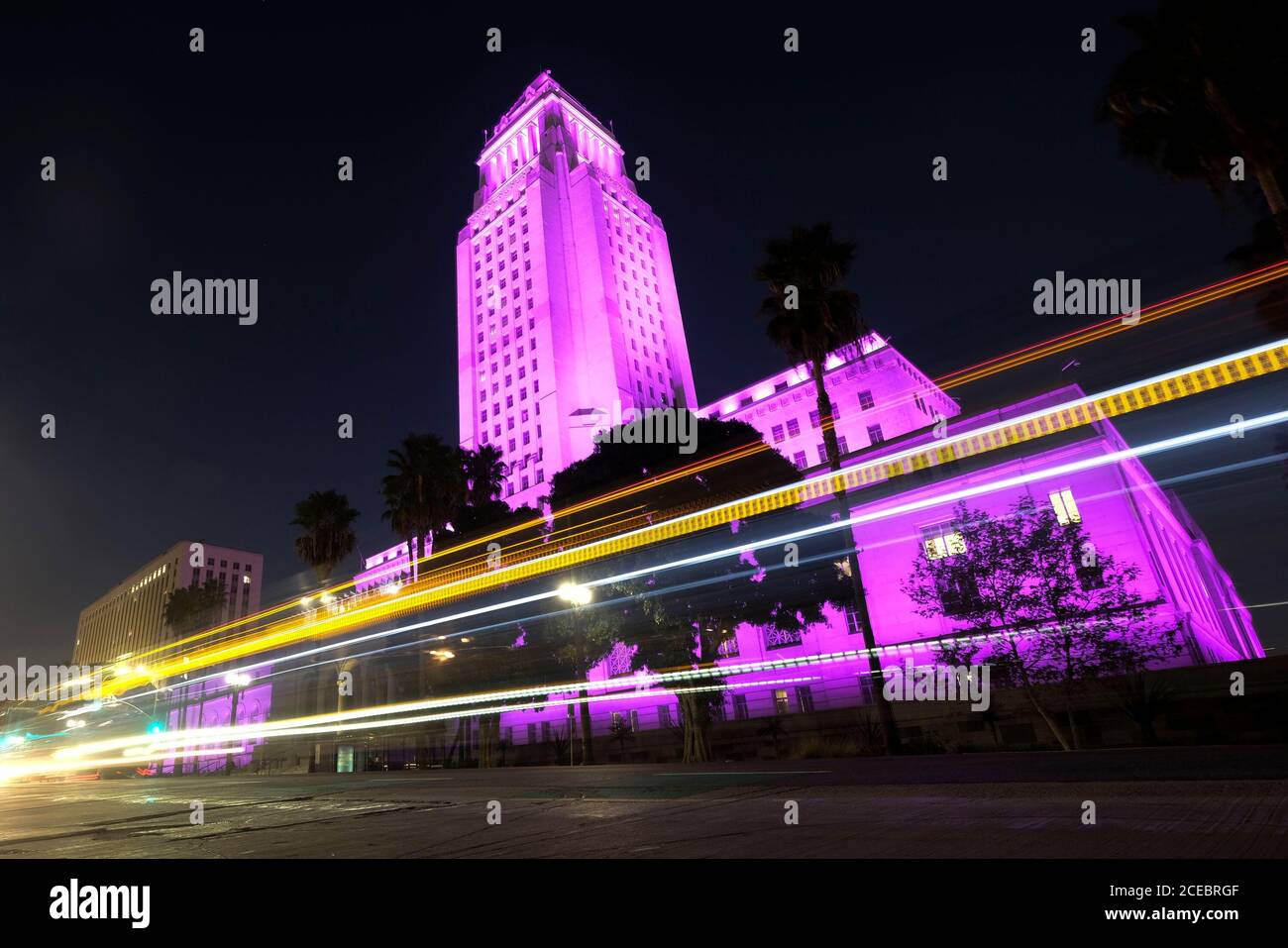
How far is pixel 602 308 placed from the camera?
93.8 meters

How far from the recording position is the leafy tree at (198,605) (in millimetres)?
68438

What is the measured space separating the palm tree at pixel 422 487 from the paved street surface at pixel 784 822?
33988mm

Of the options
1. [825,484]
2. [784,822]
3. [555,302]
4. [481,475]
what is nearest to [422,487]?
[481,475]

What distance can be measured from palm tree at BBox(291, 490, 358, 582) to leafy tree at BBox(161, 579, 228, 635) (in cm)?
3048

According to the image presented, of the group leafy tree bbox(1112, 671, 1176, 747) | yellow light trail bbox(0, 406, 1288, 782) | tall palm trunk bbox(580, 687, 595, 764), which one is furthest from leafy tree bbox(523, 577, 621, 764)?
leafy tree bbox(1112, 671, 1176, 747)

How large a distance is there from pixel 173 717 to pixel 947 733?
79.9 m

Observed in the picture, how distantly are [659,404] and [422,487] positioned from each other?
59.8m

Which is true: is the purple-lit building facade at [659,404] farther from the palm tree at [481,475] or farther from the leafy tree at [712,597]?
the palm tree at [481,475]

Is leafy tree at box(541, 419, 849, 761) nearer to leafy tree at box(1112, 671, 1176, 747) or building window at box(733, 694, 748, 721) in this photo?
building window at box(733, 694, 748, 721)

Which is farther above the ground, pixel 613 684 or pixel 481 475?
pixel 481 475

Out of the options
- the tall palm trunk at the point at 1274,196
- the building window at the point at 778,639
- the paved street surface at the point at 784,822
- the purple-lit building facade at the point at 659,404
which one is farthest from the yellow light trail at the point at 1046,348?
the paved street surface at the point at 784,822

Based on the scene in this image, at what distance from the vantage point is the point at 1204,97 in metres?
17.5

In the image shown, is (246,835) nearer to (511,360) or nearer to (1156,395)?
(1156,395)

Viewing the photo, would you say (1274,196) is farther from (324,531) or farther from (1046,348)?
(324,531)
